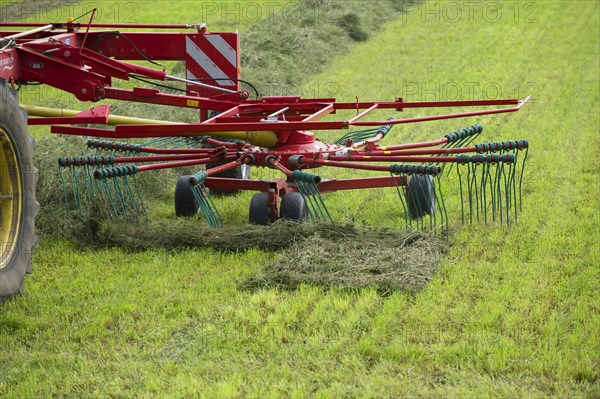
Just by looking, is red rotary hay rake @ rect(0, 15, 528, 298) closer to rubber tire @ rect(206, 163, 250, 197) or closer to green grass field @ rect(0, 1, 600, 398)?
rubber tire @ rect(206, 163, 250, 197)

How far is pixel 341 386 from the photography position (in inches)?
165

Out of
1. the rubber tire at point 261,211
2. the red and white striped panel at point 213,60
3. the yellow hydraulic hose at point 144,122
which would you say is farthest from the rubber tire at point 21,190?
the red and white striped panel at point 213,60

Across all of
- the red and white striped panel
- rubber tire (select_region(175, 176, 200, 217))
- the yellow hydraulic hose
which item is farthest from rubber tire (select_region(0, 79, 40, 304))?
the red and white striped panel

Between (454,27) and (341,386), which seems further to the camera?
(454,27)

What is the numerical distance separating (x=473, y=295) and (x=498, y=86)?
8223 mm

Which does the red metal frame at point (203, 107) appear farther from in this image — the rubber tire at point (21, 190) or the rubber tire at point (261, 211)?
the rubber tire at point (21, 190)

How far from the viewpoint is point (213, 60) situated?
27.6 feet

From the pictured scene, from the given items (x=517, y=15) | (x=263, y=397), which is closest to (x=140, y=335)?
(x=263, y=397)

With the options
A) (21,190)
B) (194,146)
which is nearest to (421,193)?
(194,146)

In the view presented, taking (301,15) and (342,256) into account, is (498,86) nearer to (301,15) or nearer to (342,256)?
(301,15)

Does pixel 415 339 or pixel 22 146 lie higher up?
pixel 22 146

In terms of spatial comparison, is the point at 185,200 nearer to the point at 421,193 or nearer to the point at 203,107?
the point at 203,107

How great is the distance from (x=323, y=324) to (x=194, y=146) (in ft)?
12.4

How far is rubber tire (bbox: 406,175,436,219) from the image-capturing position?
697cm
